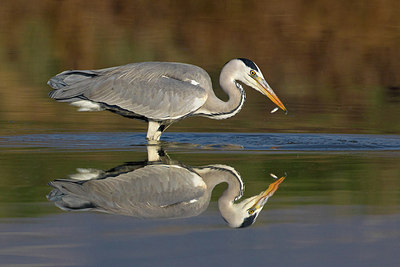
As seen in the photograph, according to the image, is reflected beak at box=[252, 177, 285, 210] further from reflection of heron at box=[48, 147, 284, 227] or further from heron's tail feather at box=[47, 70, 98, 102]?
heron's tail feather at box=[47, 70, 98, 102]

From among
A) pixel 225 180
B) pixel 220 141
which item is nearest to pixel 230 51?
pixel 220 141

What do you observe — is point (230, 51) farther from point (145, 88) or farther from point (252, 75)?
point (145, 88)

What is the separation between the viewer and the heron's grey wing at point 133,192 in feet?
23.1

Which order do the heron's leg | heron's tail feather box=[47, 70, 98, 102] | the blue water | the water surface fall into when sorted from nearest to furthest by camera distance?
the water surface < the blue water < heron's tail feather box=[47, 70, 98, 102] < the heron's leg

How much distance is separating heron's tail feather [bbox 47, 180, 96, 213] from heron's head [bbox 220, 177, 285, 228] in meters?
1.02

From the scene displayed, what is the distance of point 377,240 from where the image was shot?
236 inches

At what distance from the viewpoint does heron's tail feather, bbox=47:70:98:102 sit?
11.4 metres

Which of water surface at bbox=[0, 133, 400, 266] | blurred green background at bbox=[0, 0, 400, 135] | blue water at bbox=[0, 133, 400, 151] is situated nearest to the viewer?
water surface at bbox=[0, 133, 400, 266]

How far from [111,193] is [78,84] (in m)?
4.26

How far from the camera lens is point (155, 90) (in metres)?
11.7

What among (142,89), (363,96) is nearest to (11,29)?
(363,96)

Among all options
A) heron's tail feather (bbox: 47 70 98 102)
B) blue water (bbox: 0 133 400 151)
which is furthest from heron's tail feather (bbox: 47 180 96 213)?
heron's tail feather (bbox: 47 70 98 102)

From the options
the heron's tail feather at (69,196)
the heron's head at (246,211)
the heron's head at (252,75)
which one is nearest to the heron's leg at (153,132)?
the heron's head at (252,75)

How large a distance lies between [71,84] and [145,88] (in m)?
0.88
